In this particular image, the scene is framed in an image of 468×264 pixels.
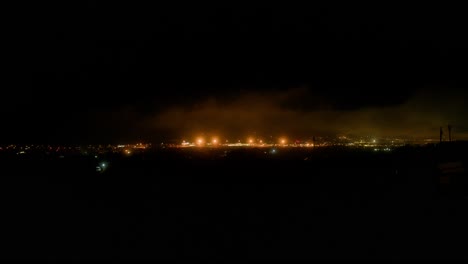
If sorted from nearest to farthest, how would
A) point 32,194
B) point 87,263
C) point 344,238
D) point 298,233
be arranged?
point 87,263, point 344,238, point 298,233, point 32,194

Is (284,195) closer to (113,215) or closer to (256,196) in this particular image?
(256,196)

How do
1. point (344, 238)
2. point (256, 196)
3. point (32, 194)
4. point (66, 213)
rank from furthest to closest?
point (32, 194) → point (256, 196) → point (66, 213) → point (344, 238)

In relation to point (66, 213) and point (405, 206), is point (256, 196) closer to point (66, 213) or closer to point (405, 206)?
point (405, 206)

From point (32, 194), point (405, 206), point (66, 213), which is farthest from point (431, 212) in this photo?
point (32, 194)

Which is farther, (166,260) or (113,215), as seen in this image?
(113,215)

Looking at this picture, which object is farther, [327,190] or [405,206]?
[327,190]

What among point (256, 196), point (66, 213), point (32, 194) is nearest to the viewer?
point (66, 213)

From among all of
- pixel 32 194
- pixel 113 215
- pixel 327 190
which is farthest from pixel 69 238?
pixel 327 190
